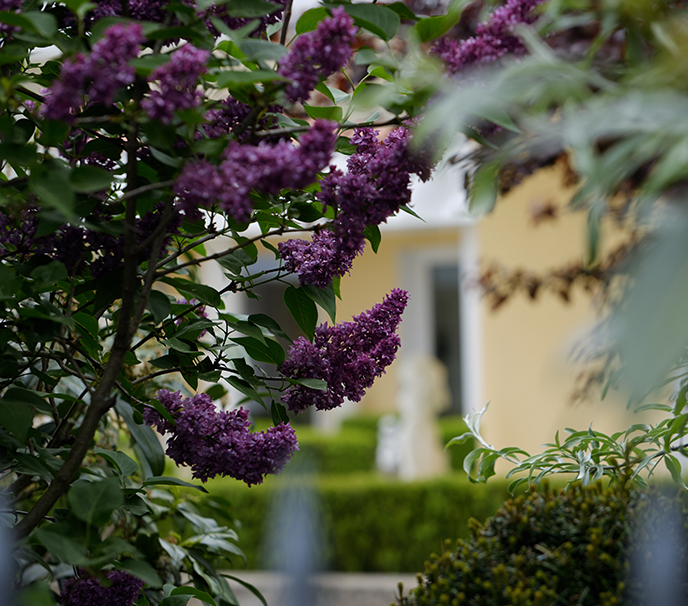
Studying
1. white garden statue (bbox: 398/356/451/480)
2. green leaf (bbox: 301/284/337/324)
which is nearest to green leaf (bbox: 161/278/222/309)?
green leaf (bbox: 301/284/337/324)

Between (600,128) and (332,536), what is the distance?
3.84 m

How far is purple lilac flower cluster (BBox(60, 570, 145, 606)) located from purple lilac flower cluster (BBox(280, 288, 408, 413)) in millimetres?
288

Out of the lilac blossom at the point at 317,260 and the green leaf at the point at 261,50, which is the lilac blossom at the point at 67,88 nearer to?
the green leaf at the point at 261,50

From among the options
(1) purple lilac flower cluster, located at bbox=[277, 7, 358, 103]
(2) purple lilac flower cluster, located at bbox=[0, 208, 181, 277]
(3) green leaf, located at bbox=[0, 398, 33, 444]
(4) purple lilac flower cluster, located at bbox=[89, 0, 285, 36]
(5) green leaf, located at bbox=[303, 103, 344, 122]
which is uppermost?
(4) purple lilac flower cluster, located at bbox=[89, 0, 285, 36]

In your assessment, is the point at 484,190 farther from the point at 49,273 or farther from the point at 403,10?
the point at 49,273

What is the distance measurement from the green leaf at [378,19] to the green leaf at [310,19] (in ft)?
0.22

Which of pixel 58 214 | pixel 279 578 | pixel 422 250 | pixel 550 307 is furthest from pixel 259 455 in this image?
pixel 422 250

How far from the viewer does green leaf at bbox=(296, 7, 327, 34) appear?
25.5 inches

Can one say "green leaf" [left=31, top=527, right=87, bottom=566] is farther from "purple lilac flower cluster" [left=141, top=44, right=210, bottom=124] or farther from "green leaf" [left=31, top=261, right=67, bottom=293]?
"purple lilac flower cluster" [left=141, top=44, right=210, bottom=124]

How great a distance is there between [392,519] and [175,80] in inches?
145

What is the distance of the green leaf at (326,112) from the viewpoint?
69 centimetres

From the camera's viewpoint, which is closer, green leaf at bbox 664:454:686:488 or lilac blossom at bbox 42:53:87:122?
lilac blossom at bbox 42:53:87:122

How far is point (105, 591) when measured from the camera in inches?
29.2

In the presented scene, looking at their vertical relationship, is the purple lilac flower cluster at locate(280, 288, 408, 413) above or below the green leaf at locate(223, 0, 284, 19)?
below
